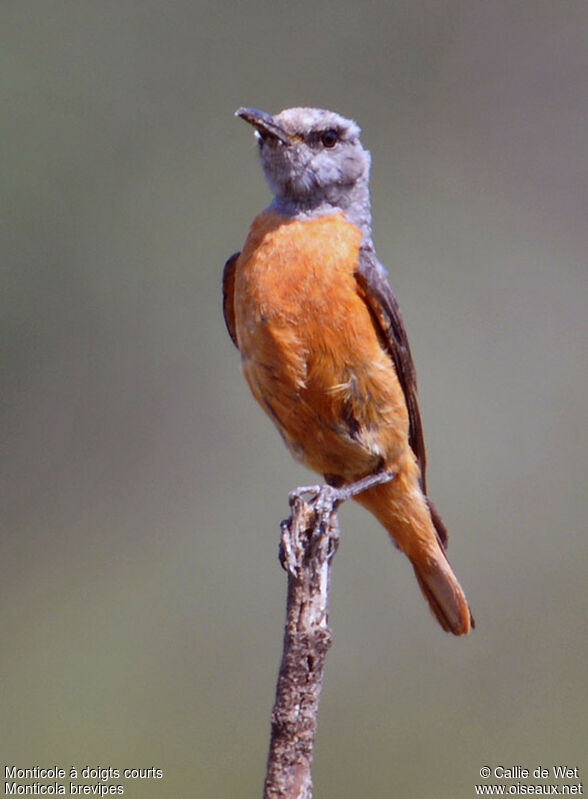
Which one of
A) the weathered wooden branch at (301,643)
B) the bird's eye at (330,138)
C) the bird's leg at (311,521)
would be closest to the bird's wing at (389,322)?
the bird's eye at (330,138)

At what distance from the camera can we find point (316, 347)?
6.38m

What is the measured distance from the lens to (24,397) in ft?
46.4

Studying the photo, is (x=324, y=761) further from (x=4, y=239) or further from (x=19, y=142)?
(x=19, y=142)

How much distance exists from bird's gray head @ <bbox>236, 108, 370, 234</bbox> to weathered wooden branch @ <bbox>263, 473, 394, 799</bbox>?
183 cm

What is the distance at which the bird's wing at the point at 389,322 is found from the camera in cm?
657

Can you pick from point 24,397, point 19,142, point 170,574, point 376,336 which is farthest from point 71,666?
point 376,336

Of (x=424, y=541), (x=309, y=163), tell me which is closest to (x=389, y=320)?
(x=309, y=163)

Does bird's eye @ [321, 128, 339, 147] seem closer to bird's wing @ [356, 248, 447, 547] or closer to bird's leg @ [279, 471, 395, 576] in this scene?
bird's wing @ [356, 248, 447, 547]

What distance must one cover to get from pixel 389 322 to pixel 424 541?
1.40 m

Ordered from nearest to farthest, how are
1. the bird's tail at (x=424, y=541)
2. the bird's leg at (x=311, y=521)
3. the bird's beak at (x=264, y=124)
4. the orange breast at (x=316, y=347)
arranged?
the bird's leg at (x=311, y=521) → the orange breast at (x=316, y=347) → the bird's beak at (x=264, y=124) → the bird's tail at (x=424, y=541)

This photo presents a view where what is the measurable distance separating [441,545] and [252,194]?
796 cm

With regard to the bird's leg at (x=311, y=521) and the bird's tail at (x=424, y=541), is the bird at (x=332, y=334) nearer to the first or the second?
the bird's tail at (x=424, y=541)

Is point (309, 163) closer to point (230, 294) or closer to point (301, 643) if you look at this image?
point (230, 294)

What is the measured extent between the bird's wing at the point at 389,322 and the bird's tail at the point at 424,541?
34 cm
